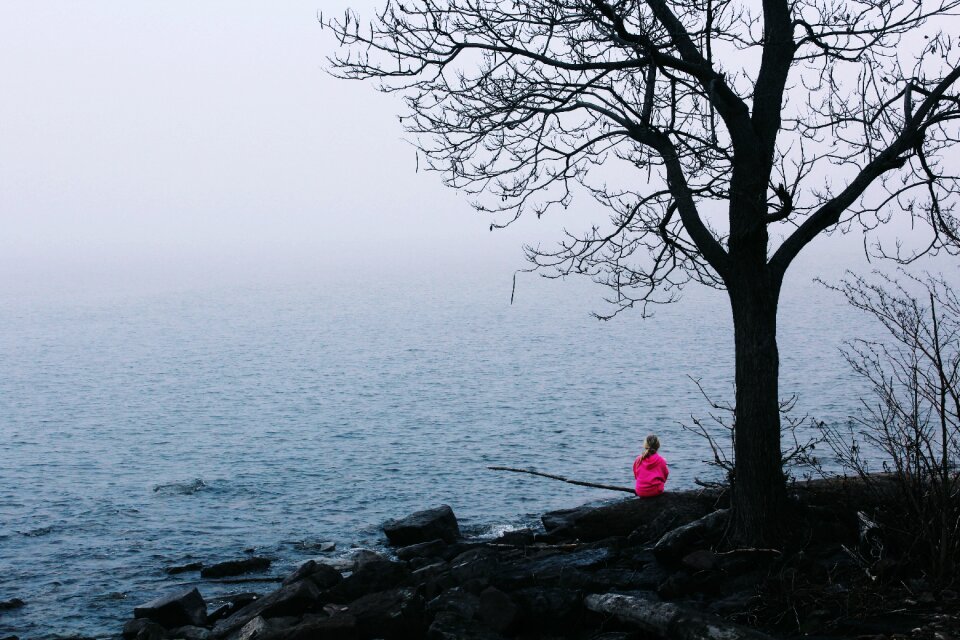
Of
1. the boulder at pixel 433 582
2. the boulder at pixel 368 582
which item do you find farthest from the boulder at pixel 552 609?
the boulder at pixel 368 582

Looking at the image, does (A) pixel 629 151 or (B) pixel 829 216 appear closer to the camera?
(B) pixel 829 216

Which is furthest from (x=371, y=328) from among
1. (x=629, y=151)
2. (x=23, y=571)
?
(x=629, y=151)

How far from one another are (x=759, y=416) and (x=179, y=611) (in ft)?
31.7

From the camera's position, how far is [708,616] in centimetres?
939

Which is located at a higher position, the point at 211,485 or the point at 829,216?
the point at 829,216

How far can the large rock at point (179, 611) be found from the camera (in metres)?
15.0

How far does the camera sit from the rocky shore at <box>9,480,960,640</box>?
961 cm

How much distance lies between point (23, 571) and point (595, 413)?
77.6ft

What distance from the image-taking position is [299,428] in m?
37.6

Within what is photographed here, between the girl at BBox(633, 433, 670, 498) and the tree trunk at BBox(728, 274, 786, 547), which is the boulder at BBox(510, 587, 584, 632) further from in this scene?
the girl at BBox(633, 433, 670, 498)

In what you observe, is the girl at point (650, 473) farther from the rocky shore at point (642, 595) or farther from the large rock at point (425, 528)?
the large rock at point (425, 528)

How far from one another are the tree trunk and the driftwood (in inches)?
89.1

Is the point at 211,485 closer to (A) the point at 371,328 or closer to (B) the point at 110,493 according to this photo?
(B) the point at 110,493

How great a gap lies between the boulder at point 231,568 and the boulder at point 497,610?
369 inches
